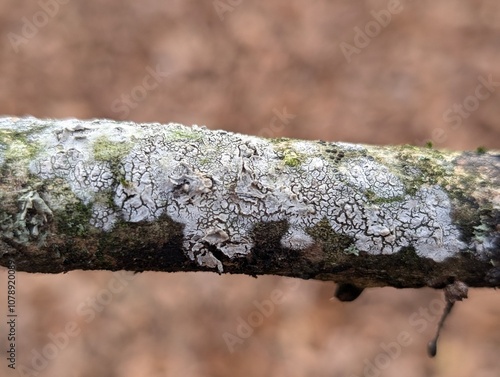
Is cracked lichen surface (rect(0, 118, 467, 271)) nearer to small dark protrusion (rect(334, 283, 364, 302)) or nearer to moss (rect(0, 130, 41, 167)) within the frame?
moss (rect(0, 130, 41, 167))

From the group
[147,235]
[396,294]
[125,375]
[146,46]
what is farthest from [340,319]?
[147,235]

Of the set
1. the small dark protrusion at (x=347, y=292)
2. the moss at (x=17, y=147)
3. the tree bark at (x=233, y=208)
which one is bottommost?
the small dark protrusion at (x=347, y=292)

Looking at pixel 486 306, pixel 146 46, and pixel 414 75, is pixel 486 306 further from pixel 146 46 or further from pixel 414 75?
pixel 146 46

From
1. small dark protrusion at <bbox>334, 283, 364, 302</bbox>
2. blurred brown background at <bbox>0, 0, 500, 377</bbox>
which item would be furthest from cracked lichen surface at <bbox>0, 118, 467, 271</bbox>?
blurred brown background at <bbox>0, 0, 500, 377</bbox>

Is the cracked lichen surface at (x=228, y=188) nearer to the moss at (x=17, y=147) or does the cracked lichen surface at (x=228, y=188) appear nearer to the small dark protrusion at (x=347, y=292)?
the moss at (x=17, y=147)

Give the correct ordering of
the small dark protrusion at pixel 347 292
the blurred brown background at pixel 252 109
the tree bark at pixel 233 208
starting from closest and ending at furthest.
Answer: the tree bark at pixel 233 208, the small dark protrusion at pixel 347 292, the blurred brown background at pixel 252 109

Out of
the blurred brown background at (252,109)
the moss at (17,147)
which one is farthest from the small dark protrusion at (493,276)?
the blurred brown background at (252,109)
